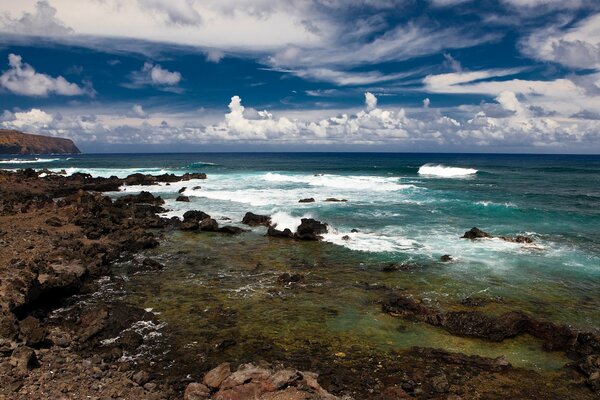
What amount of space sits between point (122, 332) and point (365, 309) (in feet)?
26.7

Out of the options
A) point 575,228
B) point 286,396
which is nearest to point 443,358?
point 286,396

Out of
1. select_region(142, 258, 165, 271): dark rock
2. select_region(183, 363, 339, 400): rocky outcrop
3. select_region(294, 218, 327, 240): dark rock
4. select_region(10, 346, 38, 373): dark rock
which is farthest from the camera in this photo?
select_region(294, 218, 327, 240): dark rock

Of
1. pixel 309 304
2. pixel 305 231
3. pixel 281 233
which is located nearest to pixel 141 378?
pixel 309 304

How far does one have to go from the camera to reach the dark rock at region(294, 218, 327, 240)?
25.5 metres

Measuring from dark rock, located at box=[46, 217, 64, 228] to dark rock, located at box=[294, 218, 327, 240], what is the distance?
51.6ft

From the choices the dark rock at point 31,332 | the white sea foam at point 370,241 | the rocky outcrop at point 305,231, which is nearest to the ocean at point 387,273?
the white sea foam at point 370,241

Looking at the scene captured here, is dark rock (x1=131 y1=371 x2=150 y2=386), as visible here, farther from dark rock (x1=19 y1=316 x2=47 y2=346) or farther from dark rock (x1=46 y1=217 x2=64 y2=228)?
dark rock (x1=46 y1=217 x2=64 y2=228)

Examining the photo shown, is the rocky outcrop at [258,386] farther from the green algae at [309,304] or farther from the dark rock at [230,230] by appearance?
the dark rock at [230,230]

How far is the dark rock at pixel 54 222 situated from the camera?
2686 centimetres

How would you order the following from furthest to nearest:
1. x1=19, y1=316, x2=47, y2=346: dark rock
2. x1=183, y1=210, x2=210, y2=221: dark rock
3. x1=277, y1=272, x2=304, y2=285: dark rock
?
1. x1=183, y1=210, x2=210, y2=221: dark rock
2. x1=277, y1=272, x2=304, y2=285: dark rock
3. x1=19, y1=316, x2=47, y2=346: dark rock

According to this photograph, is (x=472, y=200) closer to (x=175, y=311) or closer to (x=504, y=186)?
(x=504, y=186)

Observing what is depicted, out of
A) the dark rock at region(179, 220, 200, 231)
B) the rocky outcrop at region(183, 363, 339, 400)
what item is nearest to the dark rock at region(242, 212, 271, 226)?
the dark rock at region(179, 220, 200, 231)

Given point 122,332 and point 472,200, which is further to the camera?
point 472,200

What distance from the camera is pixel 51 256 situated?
19156 mm
